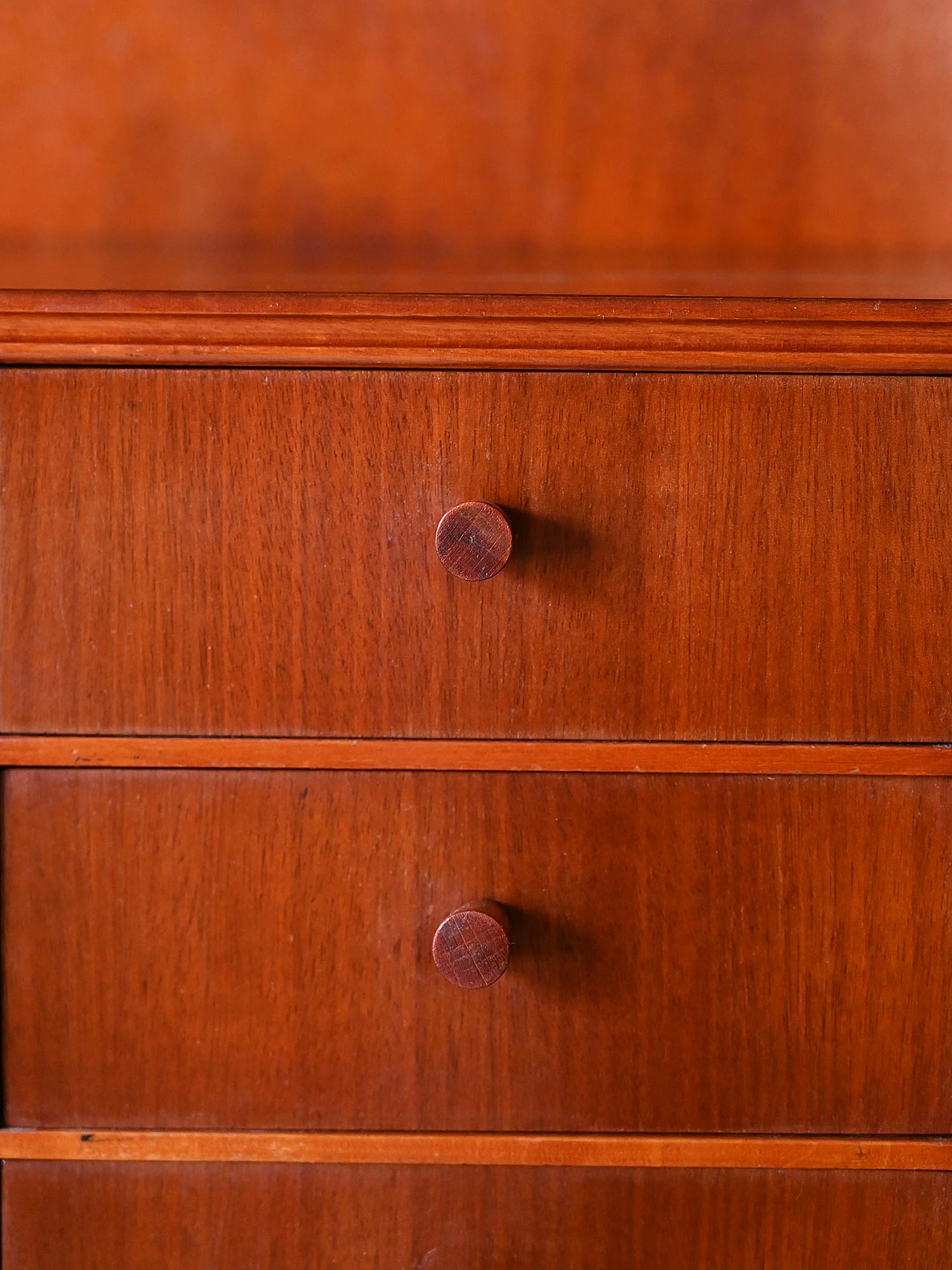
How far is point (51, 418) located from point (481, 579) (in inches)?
7.9

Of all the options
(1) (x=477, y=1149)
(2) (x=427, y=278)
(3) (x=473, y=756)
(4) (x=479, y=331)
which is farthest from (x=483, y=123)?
(1) (x=477, y=1149)

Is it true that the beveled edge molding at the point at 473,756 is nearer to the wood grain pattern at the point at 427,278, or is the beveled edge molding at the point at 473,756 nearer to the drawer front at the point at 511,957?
the drawer front at the point at 511,957

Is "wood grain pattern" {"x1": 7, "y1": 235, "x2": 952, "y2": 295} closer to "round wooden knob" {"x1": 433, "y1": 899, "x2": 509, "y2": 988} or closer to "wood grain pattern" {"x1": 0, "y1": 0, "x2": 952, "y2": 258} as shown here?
"wood grain pattern" {"x1": 0, "y1": 0, "x2": 952, "y2": 258}

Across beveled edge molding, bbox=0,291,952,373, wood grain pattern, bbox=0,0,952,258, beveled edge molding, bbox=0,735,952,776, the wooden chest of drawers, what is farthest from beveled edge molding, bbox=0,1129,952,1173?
wood grain pattern, bbox=0,0,952,258

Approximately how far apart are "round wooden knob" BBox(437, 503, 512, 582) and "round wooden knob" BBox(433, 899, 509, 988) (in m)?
0.14

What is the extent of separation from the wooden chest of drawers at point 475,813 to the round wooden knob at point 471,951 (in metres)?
0.03

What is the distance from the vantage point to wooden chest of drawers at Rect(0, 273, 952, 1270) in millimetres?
403

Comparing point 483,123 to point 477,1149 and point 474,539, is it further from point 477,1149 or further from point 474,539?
point 477,1149

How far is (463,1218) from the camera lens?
0.42 meters

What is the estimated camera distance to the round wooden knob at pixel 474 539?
0.37 m

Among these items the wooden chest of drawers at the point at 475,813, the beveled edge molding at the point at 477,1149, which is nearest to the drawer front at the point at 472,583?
the wooden chest of drawers at the point at 475,813

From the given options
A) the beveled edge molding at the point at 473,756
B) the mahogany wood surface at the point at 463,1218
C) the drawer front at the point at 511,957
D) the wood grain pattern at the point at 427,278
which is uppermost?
the wood grain pattern at the point at 427,278

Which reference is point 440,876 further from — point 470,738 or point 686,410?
point 686,410

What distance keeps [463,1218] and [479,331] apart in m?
0.39
